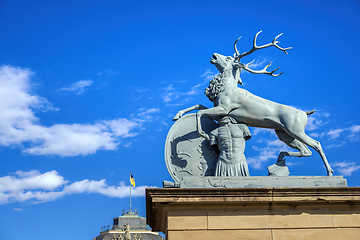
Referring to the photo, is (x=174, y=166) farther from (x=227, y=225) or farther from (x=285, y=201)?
(x=285, y=201)

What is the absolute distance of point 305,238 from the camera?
9.53 meters

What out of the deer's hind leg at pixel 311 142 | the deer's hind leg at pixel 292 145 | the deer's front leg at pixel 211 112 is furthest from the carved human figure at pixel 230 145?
the deer's hind leg at pixel 311 142

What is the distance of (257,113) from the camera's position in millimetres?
10953

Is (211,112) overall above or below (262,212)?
above

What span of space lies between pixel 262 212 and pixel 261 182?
66 centimetres

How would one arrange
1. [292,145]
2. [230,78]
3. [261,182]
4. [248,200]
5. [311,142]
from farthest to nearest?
1. [230,78]
2. [292,145]
3. [311,142]
4. [261,182]
5. [248,200]

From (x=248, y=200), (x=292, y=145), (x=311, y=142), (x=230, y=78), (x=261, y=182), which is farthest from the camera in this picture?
(x=230, y=78)

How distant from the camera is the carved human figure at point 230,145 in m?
10.5

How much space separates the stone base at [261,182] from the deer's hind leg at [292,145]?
83cm

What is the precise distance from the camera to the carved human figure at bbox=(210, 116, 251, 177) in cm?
1047

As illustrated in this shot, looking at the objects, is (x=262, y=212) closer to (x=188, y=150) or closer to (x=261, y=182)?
(x=261, y=182)

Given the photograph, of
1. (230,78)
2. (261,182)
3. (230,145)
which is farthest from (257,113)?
(261,182)

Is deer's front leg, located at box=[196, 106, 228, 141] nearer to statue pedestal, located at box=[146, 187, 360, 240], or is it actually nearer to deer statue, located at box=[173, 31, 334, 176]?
deer statue, located at box=[173, 31, 334, 176]

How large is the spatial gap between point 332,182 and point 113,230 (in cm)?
5266
